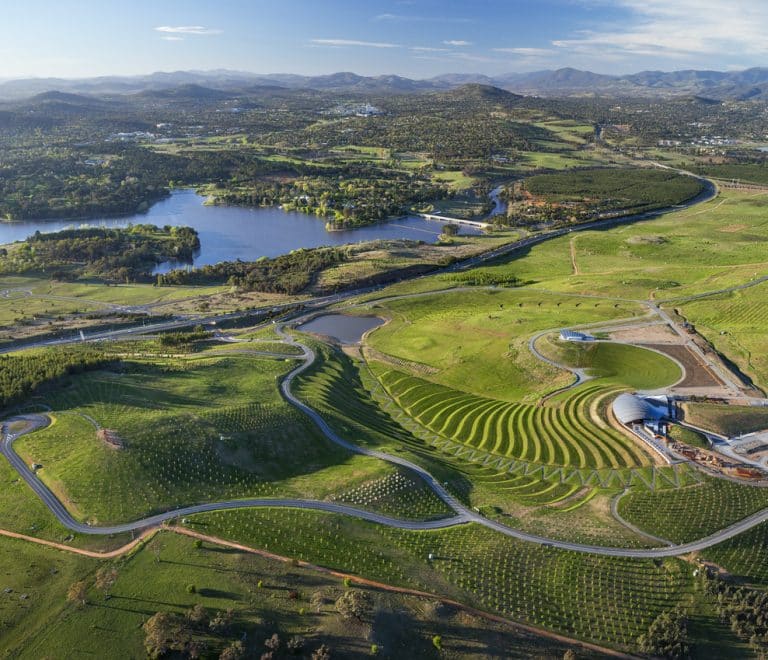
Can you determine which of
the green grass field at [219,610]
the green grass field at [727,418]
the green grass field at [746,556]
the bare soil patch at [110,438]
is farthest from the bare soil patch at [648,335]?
the bare soil patch at [110,438]

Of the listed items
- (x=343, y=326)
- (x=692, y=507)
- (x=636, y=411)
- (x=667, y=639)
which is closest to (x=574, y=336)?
(x=636, y=411)

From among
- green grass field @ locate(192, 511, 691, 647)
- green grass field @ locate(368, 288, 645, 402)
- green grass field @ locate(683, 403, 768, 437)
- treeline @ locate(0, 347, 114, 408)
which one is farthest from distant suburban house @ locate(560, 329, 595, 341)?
treeline @ locate(0, 347, 114, 408)

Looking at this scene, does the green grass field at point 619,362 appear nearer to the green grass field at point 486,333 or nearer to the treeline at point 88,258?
the green grass field at point 486,333

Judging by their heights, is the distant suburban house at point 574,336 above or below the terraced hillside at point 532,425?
above

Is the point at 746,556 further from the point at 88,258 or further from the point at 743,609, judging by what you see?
the point at 88,258

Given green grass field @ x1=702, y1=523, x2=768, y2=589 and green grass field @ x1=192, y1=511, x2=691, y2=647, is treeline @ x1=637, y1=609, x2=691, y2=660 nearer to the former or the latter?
green grass field @ x1=192, y1=511, x2=691, y2=647

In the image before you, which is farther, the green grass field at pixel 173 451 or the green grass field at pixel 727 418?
the green grass field at pixel 727 418

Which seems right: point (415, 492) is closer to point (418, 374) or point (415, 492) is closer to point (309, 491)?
point (309, 491)
